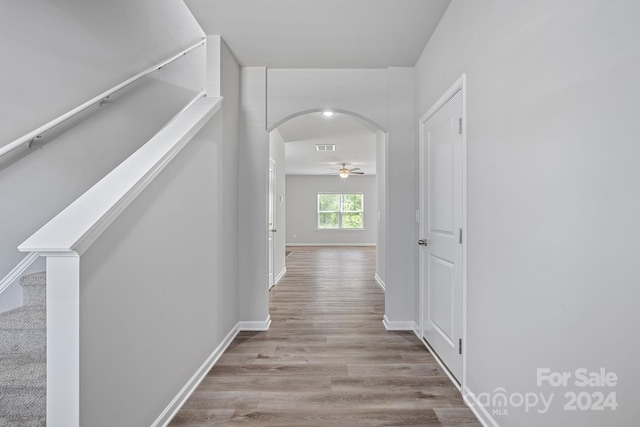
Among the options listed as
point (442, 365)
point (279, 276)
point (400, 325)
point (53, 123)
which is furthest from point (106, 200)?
point (279, 276)

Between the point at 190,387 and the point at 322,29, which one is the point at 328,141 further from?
the point at 190,387

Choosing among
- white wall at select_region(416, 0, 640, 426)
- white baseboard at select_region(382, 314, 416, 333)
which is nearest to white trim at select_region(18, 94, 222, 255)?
white wall at select_region(416, 0, 640, 426)

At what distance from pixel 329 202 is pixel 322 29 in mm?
9330

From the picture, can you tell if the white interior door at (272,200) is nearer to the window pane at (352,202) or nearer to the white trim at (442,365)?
the white trim at (442,365)

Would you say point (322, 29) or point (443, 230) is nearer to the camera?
point (443, 230)

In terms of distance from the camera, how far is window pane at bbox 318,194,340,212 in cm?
1175

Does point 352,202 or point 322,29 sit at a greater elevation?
point 322,29

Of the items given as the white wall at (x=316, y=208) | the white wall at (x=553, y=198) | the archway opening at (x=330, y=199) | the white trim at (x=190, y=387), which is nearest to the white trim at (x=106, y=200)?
the white trim at (x=190, y=387)

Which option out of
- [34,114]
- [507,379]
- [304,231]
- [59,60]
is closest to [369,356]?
[507,379]

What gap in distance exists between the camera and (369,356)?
2.56m

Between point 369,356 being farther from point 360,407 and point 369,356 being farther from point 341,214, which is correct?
point 341,214

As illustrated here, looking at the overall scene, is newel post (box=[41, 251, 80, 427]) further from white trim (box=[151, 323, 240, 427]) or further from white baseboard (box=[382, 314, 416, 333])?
white baseboard (box=[382, 314, 416, 333])

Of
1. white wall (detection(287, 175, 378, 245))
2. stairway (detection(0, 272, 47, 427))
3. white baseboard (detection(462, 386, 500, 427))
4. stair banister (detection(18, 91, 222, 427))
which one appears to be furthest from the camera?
white wall (detection(287, 175, 378, 245))

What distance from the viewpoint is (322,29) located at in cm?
253
